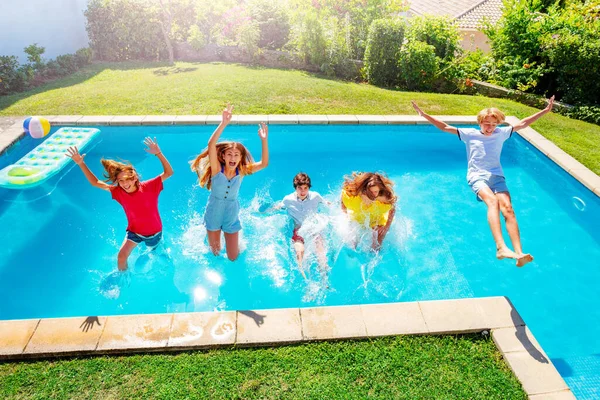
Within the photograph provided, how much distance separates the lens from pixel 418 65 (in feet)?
43.2

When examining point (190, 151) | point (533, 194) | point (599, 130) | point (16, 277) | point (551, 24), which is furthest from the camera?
point (551, 24)

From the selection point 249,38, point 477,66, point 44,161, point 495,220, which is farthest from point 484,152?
point 249,38

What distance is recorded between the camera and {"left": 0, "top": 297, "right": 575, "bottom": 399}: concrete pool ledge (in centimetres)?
383

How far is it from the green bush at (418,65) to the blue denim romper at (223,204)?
408 inches

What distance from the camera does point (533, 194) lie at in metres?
8.09

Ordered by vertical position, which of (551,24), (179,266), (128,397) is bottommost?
(179,266)

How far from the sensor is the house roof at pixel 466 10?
20648mm

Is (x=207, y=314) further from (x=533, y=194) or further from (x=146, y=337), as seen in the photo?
(x=533, y=194)

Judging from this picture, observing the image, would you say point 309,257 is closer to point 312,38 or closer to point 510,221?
point 510,221

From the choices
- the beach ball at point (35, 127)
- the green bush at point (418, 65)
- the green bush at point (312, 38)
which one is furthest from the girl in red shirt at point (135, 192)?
the green bush at point (312, 38)

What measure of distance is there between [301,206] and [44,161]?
5.31 meters

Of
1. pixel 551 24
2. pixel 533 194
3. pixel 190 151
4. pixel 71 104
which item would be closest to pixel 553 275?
pixel 533 194

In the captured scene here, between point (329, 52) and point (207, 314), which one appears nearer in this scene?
point (207, 314)

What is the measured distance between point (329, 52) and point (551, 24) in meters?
7.84
